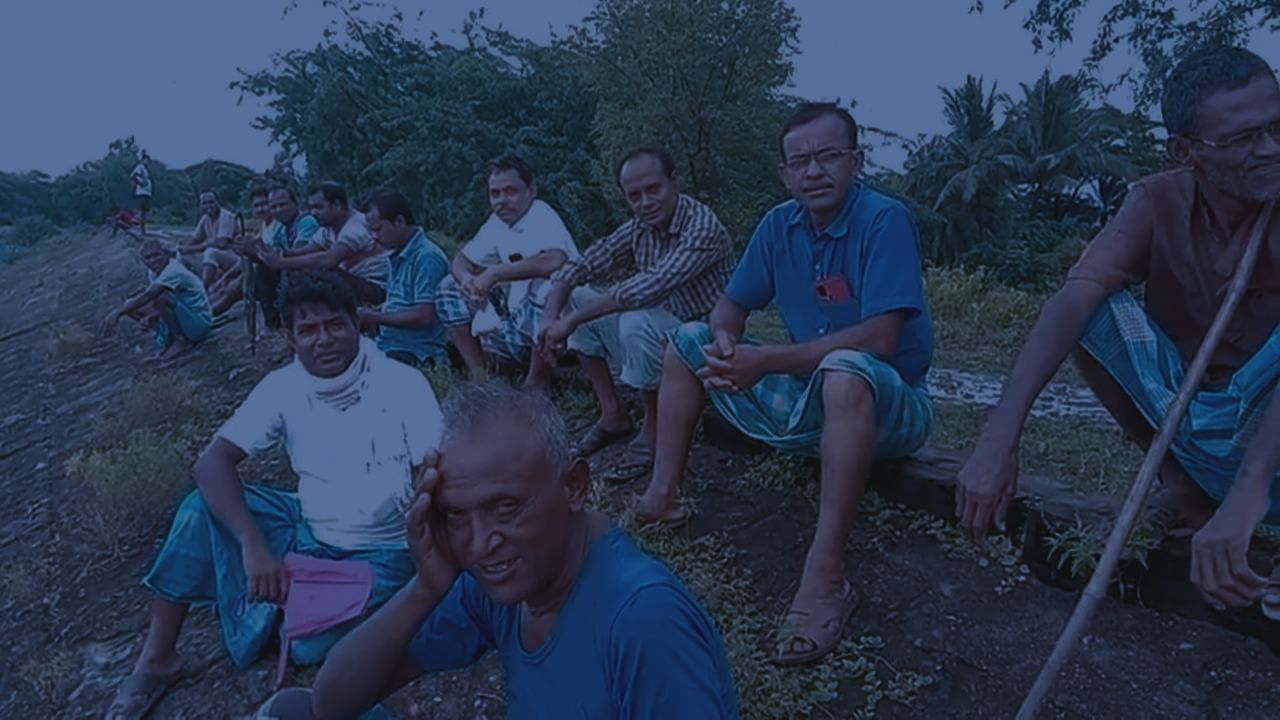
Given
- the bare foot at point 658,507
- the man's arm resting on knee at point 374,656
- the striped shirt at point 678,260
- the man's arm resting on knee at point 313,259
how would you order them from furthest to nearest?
1. the man's arm resting on knee at point 313,259
2. the striped shirt at point 678,260
3. the bare foot at point 658,507
4. the man's arm resting on knee at point 374,656

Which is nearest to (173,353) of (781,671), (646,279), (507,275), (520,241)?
(520,241)

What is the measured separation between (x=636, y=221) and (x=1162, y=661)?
2.32 meters

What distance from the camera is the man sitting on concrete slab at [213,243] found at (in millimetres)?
9859

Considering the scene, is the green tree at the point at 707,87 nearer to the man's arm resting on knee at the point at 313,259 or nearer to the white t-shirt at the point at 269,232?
the white t-shirt at the point at 269,232

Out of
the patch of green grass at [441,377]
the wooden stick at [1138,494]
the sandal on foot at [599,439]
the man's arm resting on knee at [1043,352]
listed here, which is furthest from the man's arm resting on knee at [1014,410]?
the patch of green grass at [441,377]

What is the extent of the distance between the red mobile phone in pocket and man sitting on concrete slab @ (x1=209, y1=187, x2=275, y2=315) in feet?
21.8

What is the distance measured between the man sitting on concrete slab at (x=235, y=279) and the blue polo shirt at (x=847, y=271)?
643 cm

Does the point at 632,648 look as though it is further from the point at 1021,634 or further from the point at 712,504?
the point at 712,504

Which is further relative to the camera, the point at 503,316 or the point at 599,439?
the point at 503,316

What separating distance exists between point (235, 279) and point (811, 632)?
8470 millimetres

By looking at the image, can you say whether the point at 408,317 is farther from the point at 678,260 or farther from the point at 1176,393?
the point at 1176,393

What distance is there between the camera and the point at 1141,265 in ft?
7.48

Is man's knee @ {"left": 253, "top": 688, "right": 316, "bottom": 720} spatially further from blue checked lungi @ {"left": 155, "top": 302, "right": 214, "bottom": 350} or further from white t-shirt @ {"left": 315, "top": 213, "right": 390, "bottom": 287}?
blue checked lungi @ {"left": 155, "top": 302, "right": 214, "bottom": 350}

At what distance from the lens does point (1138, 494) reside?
5.86 feet
